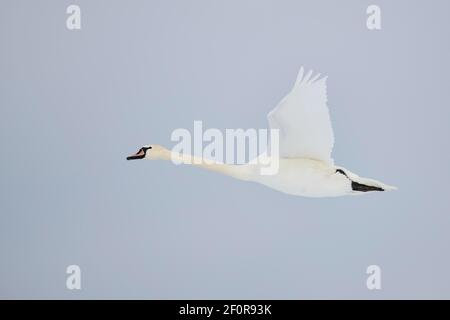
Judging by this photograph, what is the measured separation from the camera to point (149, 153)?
8992 millimetres

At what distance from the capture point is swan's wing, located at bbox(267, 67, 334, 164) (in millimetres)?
7809

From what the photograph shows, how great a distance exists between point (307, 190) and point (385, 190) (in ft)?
1.86

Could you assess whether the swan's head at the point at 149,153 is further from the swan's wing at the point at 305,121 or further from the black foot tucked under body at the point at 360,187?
the black foot tucked under body at the point at 360,187

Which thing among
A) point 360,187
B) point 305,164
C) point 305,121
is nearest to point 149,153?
point 305,164

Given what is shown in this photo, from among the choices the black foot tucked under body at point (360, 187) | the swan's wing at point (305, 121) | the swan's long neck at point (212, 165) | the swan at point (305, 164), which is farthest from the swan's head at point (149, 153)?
the black foot tucked under body at point (360, 187)

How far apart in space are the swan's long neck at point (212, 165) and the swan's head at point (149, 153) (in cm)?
2

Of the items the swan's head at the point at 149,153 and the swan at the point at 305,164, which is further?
the swan's head at the point at 149,153

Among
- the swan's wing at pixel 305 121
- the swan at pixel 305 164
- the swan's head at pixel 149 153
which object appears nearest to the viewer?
the swan's wing at pixel 305 121

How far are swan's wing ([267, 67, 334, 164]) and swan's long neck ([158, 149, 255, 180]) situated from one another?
0.99ft

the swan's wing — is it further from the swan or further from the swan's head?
the swan's head

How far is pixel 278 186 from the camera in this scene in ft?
27.8

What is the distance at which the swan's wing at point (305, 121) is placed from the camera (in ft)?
25.6

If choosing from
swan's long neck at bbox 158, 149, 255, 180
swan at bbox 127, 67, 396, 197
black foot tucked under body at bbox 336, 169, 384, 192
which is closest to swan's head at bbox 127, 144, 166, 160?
swan's long neck at bbox 158, 149, 255, 180
